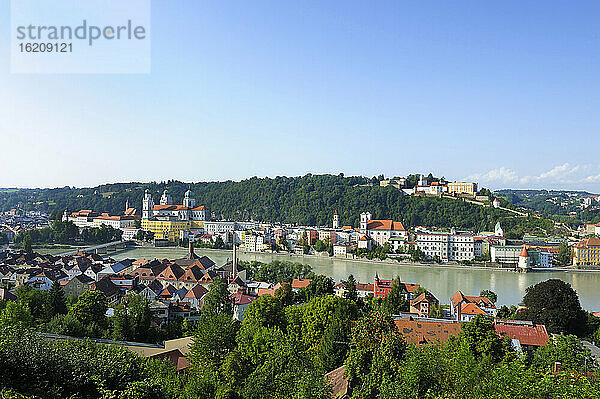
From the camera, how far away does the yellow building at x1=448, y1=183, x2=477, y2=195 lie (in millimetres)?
33344

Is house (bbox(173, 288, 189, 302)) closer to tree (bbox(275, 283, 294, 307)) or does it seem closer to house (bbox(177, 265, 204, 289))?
house (bbox(177, 265, 204, 289))

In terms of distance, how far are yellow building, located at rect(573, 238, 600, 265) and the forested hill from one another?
6002mm

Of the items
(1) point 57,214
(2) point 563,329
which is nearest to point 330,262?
(2) point 563,329

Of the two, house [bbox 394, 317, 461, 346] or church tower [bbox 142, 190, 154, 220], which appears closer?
house [bbox 394, 317, 461, 346]

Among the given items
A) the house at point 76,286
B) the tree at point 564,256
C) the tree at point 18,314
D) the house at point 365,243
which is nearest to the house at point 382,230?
the house at point 365,243

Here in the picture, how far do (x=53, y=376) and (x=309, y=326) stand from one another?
3.50 m

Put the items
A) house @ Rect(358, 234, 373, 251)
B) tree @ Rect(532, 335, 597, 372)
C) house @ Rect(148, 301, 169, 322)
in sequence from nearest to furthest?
tree @ Rect(532, 335, 597, 372), house @ Rect(148, 301, 169, 322), house @ Rect(358, 234, 373, 251)

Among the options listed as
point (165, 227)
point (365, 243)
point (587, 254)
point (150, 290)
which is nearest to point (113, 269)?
point (150, 290)

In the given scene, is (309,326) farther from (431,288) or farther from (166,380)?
(431,288)

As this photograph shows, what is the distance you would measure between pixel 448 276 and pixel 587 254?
7.89m

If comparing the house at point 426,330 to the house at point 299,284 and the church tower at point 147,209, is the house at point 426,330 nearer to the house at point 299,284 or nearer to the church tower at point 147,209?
the house at point 299,284

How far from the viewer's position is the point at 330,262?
20219 mm

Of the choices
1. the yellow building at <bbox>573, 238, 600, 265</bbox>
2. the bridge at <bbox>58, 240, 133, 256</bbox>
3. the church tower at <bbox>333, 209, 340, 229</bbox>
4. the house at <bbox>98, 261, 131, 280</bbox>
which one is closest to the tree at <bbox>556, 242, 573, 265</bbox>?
the yellow building at <bbox>573, 238, 600, 265</bbox>

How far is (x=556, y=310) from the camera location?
792 cm
